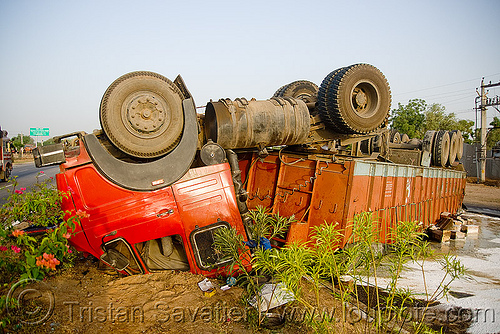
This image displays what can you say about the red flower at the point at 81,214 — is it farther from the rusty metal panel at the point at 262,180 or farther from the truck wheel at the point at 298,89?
the truck wheel at the point at 298,89

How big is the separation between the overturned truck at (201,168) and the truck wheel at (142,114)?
11 mm

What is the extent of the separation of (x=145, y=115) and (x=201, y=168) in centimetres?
87

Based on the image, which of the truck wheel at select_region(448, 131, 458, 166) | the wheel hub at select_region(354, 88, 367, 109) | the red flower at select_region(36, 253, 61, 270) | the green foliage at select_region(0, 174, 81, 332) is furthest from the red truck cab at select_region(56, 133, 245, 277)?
Answer: the truck wheel at select_region(448, 131, 458, 166)

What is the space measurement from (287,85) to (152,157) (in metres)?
3.75

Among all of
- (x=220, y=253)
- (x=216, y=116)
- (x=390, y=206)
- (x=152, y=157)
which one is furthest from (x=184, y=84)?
(x=390, y=206)

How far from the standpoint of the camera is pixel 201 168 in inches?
155

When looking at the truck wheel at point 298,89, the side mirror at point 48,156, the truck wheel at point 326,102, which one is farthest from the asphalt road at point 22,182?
the truck wheel at point 298,89

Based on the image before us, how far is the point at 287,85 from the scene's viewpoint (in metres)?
6.70

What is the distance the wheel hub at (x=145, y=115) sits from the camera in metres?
3.72

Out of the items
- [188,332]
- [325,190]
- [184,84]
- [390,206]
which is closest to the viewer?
[188,332]

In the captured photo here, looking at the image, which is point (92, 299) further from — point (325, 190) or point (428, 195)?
point (428, 195)

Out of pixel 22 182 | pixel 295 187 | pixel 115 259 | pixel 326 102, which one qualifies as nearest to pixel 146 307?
pixel 115 259

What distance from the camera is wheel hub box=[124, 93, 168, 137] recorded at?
372 centimetres

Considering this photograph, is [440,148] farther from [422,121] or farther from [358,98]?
[422,121]
